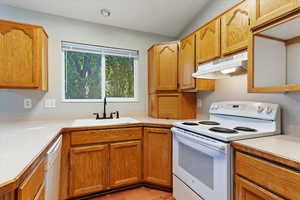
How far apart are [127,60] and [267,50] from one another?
196 centimetres

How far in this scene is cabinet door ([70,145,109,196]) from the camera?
1.67 metres

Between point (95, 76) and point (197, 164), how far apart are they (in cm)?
195

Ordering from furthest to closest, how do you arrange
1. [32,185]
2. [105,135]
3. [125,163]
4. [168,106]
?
[168,106] < [125,163] < [105,135] < [32,185]

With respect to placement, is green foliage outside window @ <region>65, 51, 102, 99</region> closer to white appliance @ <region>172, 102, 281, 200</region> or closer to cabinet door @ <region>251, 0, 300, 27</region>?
white appliance @ <region>172, 102, 281, 200</region>

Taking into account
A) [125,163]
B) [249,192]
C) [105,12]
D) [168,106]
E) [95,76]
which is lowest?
[125,163]

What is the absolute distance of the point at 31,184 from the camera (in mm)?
755

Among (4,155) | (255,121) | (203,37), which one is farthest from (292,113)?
(4,155)

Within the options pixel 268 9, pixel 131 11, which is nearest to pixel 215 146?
pixel 268 9

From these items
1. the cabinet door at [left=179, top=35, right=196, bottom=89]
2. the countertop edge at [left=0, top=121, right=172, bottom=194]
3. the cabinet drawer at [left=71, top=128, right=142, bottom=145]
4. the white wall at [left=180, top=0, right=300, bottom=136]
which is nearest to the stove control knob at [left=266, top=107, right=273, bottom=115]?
the white wall at [left=180, top=0, right=300, bottom=136]

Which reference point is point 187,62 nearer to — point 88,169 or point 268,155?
point 268,155

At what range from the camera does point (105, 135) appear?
180cm

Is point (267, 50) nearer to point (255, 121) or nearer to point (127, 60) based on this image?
point (255, 121)

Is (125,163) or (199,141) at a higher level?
(199,141)

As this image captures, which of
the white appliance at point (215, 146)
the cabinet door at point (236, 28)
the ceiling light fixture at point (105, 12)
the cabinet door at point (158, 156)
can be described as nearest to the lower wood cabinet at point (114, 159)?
the cabinet door at point (158, 156)
